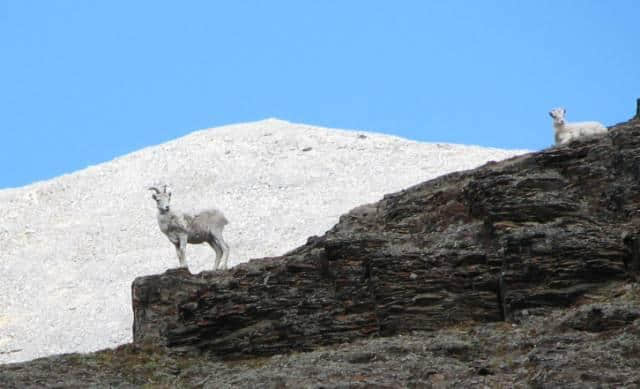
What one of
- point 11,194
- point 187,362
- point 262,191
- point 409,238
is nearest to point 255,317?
point 187,362

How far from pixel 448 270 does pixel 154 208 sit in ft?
183

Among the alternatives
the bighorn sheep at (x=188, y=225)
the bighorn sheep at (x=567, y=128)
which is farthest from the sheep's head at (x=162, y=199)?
the bighorn sheep at (x=567, y=128)

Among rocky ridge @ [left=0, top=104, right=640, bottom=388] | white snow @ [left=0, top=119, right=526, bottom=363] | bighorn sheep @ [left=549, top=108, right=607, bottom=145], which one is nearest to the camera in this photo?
rocky ridge @ [left=0, top=104, right=640, bottom=388]

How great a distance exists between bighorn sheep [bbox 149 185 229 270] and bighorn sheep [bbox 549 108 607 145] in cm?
899

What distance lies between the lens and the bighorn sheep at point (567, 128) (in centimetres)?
3388

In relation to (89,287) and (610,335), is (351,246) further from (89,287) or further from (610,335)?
(89,287)

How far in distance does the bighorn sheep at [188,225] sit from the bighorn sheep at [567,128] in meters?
8.99

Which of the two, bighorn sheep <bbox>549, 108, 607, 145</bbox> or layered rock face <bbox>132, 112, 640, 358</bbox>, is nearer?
layered rock face <bbox>132, 112, 640, 358</bbox>

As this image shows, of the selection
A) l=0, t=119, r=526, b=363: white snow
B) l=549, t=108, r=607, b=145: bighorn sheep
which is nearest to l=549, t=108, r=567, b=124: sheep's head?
l=549, t=108, r=607, b=145: bighorn sheep

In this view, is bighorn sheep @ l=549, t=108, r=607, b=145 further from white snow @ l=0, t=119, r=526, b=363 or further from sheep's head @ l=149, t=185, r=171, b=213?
white snow @ l=0, t=119, r=526, b=363

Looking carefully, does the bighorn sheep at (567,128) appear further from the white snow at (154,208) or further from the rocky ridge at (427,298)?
the white snow at (154,208)

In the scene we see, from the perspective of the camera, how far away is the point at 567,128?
34.8 metres

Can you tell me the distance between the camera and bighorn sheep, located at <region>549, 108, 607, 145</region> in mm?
33875

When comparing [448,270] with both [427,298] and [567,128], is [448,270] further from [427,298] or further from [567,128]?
[567,128]
